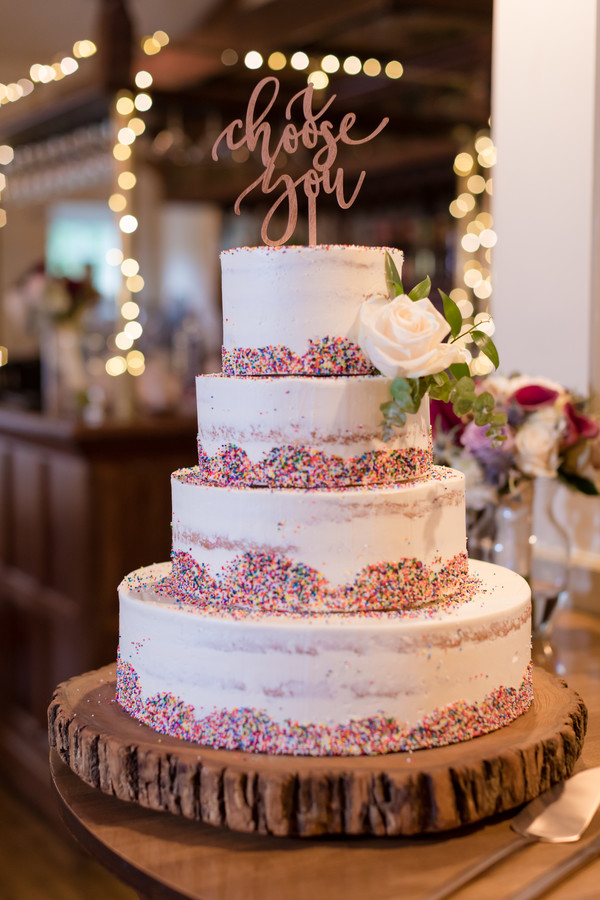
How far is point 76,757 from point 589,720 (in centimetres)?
78

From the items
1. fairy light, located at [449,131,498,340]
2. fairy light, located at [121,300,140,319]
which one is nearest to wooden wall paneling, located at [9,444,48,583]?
fairy light, located at [121,300,140,319]

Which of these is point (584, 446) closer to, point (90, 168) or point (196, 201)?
point (90, 168)

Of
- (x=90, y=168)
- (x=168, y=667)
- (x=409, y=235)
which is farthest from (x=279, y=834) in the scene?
(x=409, y=235)

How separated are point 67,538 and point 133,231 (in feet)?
4.46

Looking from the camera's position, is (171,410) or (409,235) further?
(409,235)

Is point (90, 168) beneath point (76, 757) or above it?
above

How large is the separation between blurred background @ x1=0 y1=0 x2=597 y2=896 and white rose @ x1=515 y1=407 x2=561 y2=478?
47 cm

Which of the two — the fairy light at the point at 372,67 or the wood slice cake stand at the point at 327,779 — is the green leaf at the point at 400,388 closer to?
the wood slice cake stand at the point at 327,779

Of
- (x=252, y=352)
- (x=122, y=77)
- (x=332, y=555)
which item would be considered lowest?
(x=332, y=555)

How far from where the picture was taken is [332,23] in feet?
13.8

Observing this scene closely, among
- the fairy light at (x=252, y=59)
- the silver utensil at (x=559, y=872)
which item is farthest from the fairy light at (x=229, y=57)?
the silver utensil at (x=559, y=872)

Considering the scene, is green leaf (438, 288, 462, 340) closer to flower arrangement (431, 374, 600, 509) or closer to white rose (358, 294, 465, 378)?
white rose (358, 294, 465, 378)

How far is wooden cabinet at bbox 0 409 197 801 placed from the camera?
380 centimetres

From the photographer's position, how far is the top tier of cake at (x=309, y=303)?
1363 millimetres
